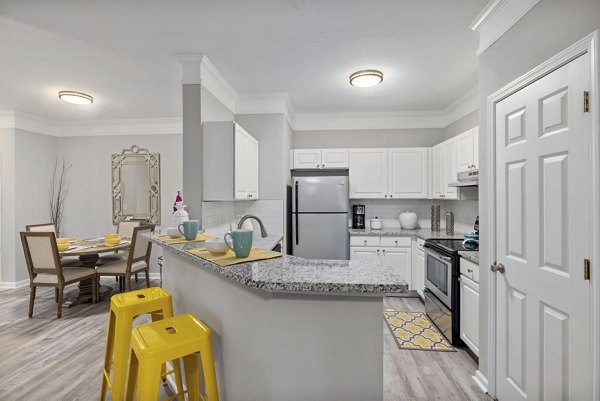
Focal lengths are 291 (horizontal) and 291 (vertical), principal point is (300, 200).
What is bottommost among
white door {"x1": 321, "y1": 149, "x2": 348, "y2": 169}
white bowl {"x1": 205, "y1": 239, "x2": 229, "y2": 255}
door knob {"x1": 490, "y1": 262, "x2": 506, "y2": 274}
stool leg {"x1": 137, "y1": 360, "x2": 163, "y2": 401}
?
stool leg {"x1": 137, "y1": 360, "x2": 163, "y2": 401}

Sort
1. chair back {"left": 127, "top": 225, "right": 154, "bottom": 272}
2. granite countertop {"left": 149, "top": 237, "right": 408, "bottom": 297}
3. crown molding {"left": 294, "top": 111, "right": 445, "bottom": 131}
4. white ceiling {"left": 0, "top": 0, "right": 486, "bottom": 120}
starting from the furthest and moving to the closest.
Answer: crown molding {"left": 294, "top": 111, "right": 445, "bottom": 131} < chair back {"left": 127, "top": 225, "right": 154, "bottom": 272} < white ceiling {"left": 0, "top": 0, "right": 486, "bottom": 120} < granite countertop {"left": 149, "top": 237, "right": 408, "bottom": 297}

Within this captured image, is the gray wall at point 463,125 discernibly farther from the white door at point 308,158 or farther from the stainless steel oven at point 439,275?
the white door at point 308,158

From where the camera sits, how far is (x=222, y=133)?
269cm

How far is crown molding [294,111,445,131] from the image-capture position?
438 cm

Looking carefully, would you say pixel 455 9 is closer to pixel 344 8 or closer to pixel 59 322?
pixel 344 8

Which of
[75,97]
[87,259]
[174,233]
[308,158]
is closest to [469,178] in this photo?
[308,158]

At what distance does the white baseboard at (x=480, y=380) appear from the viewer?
6.48 ft

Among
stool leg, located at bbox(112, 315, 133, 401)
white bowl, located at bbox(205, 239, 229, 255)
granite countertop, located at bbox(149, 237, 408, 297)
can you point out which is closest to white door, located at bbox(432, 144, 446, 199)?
granite countertop, located at bbox(149, 237, 408, 297)

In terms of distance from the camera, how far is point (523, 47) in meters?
1.63

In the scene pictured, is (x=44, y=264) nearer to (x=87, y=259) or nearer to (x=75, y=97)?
(x=87, y=259)

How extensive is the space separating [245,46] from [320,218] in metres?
2.26

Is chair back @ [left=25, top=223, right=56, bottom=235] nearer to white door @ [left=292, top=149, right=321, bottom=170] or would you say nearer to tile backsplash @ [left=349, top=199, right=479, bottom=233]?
white door @ [left=292, top=149, right=321, bottom=170]

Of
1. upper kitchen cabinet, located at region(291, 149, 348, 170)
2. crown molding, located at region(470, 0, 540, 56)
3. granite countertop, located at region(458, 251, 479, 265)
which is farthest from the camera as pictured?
upper kitchen cabinet, located at region(291, 149, 348, 170)

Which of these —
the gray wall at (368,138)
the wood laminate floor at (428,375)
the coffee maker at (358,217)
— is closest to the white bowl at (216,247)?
the wood laminate floor at (428,375)
